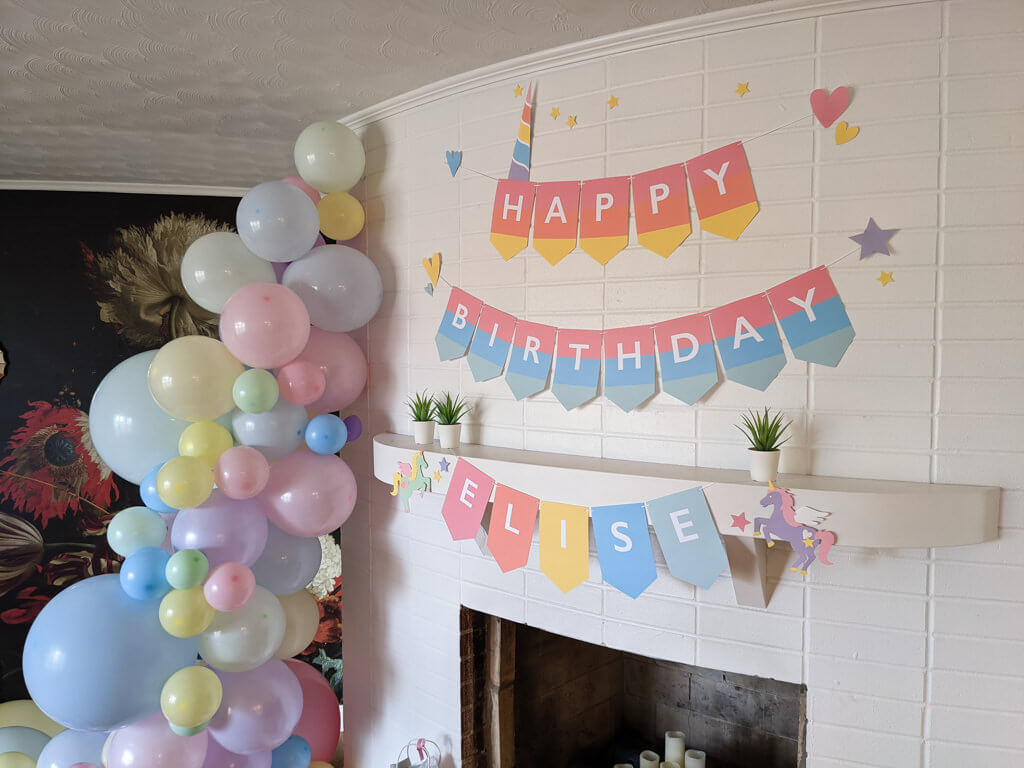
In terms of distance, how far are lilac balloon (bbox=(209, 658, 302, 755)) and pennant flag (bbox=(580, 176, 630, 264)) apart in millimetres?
1661

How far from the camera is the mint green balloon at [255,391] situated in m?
2.04

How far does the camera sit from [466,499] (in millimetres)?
2053

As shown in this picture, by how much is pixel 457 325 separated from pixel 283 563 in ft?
3.21

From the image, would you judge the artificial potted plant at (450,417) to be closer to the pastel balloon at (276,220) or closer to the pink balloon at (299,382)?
the pink balloon at (299,382)

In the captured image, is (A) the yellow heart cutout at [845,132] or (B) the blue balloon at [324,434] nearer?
(A) the yellow heart cutout at [845,132]

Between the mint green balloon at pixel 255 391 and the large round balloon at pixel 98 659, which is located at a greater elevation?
the mint green balloon at pixel 255 391

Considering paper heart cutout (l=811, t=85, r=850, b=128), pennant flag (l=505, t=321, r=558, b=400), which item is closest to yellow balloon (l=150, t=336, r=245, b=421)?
pennant flag (l=505, t=321, r=558, b=400)

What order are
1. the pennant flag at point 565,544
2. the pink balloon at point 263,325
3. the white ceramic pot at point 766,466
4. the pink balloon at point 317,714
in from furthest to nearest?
the pink balloon at point 317,714
the pink balloon at point 263,325
the pennant flag at point 565,544
the white ceramic pot at point 766,466

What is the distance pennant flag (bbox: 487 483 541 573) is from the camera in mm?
1921

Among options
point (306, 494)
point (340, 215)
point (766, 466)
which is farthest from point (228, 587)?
point (766, 466)

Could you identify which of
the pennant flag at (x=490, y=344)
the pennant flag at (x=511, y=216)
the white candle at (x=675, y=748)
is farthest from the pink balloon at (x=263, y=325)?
the white candle at (x=675, y=748)

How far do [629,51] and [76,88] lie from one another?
1.83 meters

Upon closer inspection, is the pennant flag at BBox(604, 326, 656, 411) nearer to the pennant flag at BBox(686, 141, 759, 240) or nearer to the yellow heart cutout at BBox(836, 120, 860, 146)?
the pennant flag at BBox(686, 141, 759, 240)

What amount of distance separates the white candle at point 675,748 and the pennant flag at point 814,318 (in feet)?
5.18
